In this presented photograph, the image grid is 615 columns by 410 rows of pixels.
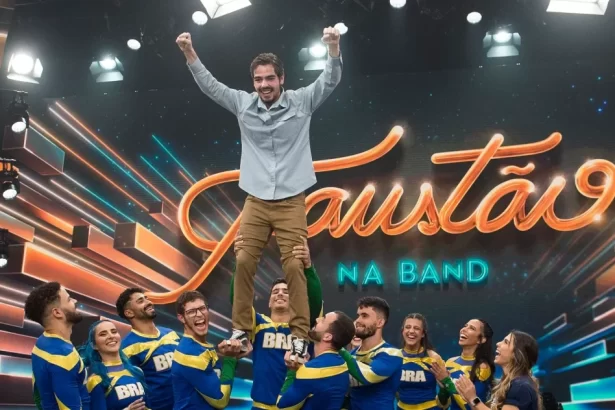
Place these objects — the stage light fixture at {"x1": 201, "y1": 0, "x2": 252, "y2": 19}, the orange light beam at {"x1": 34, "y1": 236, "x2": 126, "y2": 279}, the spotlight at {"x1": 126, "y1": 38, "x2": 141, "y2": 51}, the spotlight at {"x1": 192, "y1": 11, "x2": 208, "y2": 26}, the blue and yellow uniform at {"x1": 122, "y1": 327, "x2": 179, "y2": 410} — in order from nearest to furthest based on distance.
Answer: the blue and yellow uniform at {"x1": 122, "y1": 327, "x2": 179, "y2": 410} → the stage light fixture at {"x1": 201, "y1": 0, "x2": 252, "y2": 19} → the spotlight at {"x1": 192, "y1": 11, "x2": 208, "y2": 26} → the orange light beam at {"x1": 34, "y1": 236, "x2": 126, "y2": 279} → the spotlight at {"x1": 126, "y1": 38, "x2": 141, "y2": 51}

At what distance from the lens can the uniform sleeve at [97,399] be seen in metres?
4.02

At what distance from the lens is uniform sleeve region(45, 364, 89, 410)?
3.69m

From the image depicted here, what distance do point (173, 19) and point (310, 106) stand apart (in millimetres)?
5091

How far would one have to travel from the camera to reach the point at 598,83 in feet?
26.4

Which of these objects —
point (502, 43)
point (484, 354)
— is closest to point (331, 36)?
point (484, 354)

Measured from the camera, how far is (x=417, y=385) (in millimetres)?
5508

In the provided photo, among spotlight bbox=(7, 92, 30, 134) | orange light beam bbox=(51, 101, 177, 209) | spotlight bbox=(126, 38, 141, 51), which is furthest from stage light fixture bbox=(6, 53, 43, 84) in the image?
spotlight bbox=(126, 38, 141, 51)

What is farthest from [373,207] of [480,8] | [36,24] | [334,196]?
[36,24]

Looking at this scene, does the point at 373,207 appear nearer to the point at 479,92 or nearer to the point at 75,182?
the point at 479,92

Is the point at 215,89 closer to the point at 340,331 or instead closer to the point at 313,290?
the point at 313,290

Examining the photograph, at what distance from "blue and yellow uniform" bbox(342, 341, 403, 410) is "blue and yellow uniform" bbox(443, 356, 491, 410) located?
43.0 inches

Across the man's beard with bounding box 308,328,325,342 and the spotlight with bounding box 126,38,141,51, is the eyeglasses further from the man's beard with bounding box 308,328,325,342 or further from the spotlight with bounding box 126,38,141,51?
the spotlight with bounding box 126,38,141,51

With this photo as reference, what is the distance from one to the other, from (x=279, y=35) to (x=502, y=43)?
259 centimetres

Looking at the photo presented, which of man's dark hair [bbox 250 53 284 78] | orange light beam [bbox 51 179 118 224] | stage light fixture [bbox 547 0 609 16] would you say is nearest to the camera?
man's dark hair [bbox 250 53 284 78]
